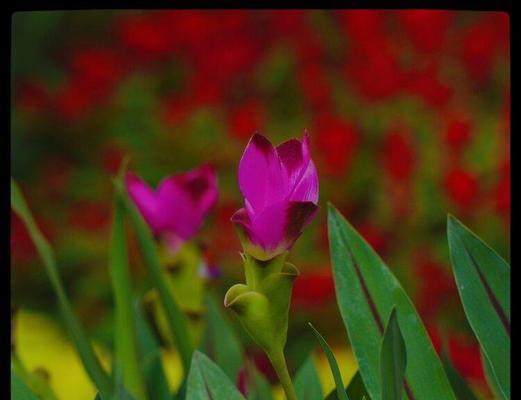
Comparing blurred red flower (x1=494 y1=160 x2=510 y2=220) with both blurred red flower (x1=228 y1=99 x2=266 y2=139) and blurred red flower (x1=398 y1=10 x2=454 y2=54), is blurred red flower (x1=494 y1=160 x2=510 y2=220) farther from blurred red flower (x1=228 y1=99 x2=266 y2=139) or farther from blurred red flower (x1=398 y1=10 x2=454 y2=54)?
blurred red flower (x1=228 y1=99 x2=266 y2=139)

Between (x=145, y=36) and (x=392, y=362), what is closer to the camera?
(x=392, y=362)

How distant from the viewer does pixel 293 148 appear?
39 centimetres

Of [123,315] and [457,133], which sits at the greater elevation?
[457,133]

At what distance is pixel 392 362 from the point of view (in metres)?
0.38

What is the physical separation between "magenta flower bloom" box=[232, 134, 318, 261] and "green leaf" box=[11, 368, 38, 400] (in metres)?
0.14

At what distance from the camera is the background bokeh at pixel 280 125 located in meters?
1.47

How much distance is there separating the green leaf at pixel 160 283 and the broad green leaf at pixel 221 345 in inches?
3.2

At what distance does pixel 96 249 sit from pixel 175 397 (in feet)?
4.21

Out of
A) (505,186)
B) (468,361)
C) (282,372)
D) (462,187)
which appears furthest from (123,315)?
Answer: (462,187)

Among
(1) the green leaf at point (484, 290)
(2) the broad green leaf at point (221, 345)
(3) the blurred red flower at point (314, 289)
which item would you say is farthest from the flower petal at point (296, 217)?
(3) the blurred red flower at point (314, 289)

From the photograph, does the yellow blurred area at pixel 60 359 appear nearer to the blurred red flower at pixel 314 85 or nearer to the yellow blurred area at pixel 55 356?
the yellow blurred area at pixel 55 356

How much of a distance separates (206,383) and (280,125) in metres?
1.34

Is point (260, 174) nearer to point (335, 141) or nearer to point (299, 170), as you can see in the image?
point (299, 170)
